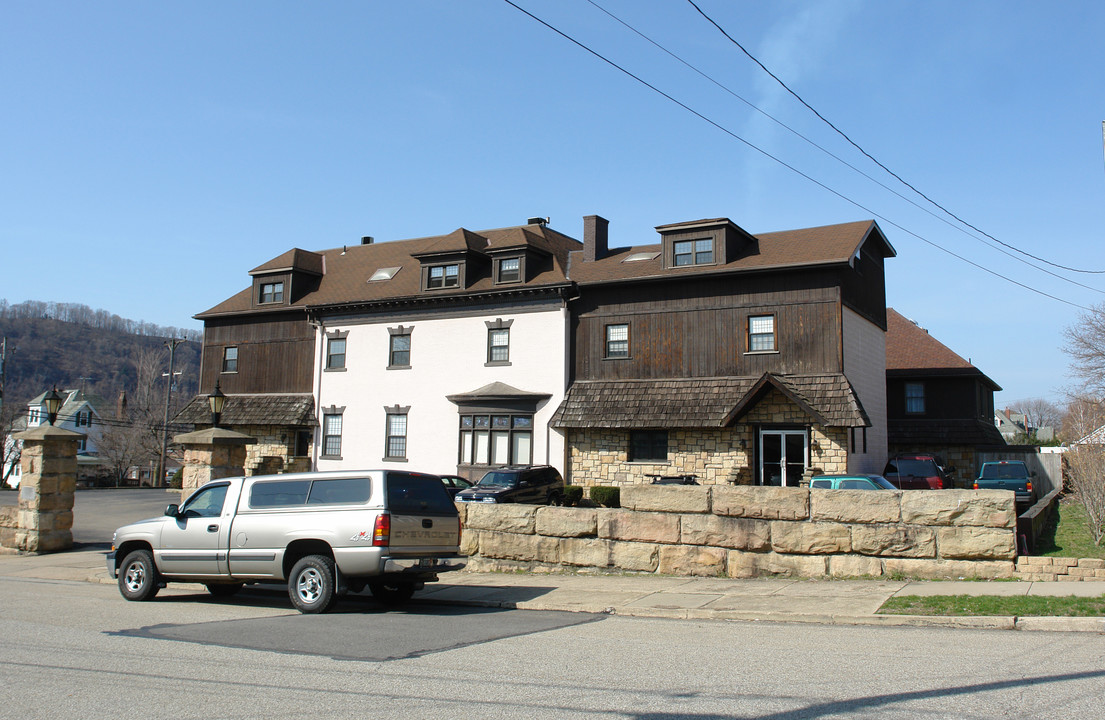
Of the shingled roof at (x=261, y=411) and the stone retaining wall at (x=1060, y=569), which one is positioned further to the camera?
the shingled roof at (x=261, y=411)

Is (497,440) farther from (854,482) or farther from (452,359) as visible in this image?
(854,482)

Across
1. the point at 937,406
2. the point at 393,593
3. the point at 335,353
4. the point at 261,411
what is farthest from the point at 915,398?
the point at 393,593

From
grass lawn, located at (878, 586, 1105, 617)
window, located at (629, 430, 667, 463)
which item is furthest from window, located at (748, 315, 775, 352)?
grass lawn, located at (878, 586, 1105, 617)

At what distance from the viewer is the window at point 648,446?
2805 centimetres

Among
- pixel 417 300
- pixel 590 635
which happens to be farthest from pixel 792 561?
pixel 417 300

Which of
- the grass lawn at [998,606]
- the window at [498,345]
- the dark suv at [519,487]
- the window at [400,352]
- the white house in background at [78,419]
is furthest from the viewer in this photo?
the white house in background at [78,419]

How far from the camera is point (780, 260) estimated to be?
26.9 meters

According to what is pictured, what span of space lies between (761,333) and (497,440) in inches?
403

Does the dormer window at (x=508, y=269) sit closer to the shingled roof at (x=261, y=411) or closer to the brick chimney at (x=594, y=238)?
the brick chimney at (x=594, y=238)

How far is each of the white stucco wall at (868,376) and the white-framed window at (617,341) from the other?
725 cm

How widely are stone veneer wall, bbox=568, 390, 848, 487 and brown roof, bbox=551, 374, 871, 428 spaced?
581mm

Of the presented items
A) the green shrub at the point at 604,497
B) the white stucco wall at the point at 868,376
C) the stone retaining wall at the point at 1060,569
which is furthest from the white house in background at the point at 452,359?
the stone retaining wall at the point at 1060,569

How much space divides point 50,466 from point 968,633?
18844 millimetres

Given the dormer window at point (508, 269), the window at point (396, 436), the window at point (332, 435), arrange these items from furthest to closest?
the window at point (332, 435) → the window at point (396, 436) → the dormer window at point (508, 269)
